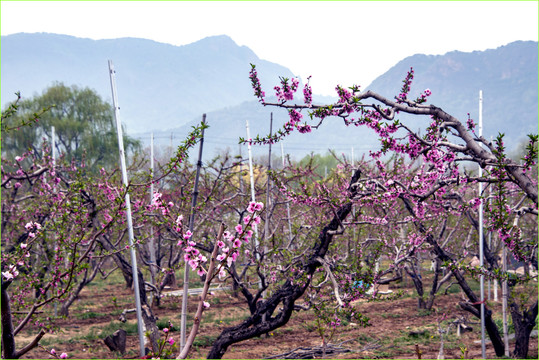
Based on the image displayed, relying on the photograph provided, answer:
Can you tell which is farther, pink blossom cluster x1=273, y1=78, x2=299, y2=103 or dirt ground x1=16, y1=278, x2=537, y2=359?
dirt ground x1=16, y1=278, x2=537, y2=359

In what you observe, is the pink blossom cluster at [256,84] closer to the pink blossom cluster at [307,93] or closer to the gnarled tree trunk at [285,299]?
the pink blossom cluster at [307,93]

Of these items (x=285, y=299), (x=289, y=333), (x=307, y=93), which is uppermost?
(x=307, y=93)

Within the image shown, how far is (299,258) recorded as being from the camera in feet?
18.9

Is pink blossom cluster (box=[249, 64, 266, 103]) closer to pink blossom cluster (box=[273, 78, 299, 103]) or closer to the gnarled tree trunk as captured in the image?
pink blossom cluster (box=[273, 78, 299, 103])

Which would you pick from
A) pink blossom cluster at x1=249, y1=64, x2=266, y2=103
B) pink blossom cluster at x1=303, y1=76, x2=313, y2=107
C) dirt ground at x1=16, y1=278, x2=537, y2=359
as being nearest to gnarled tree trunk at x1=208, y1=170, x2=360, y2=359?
dirt ground at x1=16, y1=278, x2=537, y2=359

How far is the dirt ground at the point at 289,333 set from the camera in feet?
25.9

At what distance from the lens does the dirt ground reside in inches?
311

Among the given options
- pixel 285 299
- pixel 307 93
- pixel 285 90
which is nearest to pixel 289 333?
pixel 285 299

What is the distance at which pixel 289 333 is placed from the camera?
30.8ft

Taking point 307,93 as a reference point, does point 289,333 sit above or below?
below

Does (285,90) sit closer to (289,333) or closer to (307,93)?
(307,93)

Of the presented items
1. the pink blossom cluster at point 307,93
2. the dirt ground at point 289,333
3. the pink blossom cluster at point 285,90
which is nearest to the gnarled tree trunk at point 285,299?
the dirt ground at point 289,333

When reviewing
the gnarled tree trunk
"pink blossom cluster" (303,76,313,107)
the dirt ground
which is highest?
"pink blossom cluster" (303,76,313,107)

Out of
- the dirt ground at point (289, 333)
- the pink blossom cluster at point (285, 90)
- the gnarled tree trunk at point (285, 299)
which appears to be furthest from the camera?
the dirt ground at point (289, 333)
